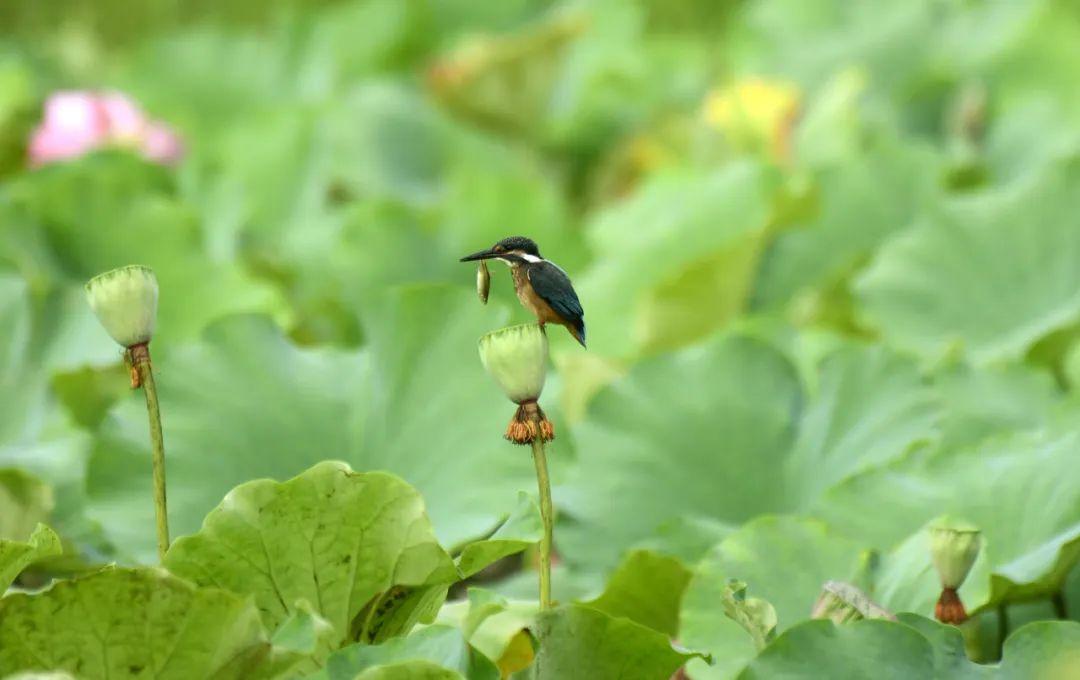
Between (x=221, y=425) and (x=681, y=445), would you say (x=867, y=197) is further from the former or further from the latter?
(x=221, y=425)

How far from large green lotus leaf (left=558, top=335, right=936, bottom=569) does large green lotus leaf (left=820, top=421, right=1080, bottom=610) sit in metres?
0.07

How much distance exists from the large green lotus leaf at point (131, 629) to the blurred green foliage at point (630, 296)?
0.5 inches

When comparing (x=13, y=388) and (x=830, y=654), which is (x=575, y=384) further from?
(x=830, y=654)

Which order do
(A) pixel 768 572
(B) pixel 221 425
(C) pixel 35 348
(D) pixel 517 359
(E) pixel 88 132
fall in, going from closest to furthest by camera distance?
(D) pixel 517 359
(A) pixel 768 572
(B) pixel 221 425
(C) pixel 35 348
(E) pixel 88 132

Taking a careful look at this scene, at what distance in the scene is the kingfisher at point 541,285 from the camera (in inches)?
28.7

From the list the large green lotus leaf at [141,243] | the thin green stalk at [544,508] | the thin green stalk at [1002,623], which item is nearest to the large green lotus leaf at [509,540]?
the thin green stalk at [544,508]

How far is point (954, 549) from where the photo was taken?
2.55 ft

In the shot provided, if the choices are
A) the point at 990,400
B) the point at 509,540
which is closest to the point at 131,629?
the point at 509,540

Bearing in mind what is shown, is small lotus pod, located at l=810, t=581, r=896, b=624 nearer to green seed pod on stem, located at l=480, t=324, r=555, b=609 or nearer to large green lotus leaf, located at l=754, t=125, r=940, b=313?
green seed pod on stem, located at l=480, t=324, r=555, b=609

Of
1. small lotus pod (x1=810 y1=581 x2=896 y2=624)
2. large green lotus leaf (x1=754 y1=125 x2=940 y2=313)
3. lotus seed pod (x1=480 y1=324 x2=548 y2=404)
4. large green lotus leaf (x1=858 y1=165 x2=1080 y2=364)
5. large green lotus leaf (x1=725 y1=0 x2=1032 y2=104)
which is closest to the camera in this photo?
lotus seed pod (x1=480 y1=324 x2=548 y2=404)

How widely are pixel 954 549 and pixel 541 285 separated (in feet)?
0.80

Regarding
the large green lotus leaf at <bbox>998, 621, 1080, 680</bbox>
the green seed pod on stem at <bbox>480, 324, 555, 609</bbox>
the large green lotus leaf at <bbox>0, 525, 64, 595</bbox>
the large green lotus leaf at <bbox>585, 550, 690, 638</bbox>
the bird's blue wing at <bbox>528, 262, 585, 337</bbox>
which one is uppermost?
the bird's blue wing at <bbox>528, 262, 585, 337</bbox>

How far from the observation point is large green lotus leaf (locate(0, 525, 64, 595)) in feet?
2.40

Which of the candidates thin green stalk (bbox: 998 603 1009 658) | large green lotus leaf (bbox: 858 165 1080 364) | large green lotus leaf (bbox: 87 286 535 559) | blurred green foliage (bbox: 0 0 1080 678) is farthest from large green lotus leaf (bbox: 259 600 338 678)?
large green lotus leaf (bbox: 858 165 1080 364)
